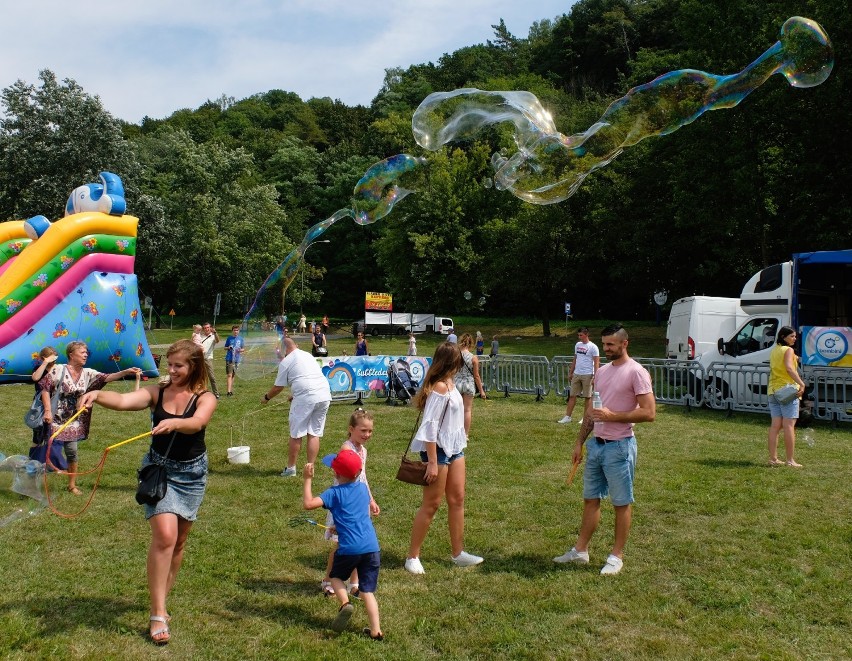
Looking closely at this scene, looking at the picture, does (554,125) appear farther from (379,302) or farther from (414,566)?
(379,302)

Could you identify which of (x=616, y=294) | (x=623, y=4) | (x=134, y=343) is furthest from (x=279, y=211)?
(x=623, y=4)

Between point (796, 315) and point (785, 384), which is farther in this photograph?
point (796, 315)

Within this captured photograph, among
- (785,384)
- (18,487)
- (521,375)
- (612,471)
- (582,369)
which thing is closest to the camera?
(18,487)

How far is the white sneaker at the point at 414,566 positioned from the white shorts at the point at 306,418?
2902mm

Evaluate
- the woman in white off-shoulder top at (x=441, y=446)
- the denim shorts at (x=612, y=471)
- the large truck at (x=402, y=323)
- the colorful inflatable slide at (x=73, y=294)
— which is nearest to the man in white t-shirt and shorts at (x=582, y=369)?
the denim shorts at (x=612, y=471)

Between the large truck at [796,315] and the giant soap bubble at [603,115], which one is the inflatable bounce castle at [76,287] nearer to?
the giant soap bubble at [603,115]

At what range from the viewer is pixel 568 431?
41.3 feet

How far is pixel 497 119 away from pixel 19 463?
6.76m

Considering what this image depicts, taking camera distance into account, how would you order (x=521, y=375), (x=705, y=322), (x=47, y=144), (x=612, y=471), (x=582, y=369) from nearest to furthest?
(x=612, y=471) → (x=582, y=369) → (x=521, y=375) → (x=705, y=322) → (x=47, y=144)

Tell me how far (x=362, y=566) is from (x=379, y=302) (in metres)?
47.1

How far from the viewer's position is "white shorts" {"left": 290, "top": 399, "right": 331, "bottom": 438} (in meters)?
8.30

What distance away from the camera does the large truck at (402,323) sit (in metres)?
48.7

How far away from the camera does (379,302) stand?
51438 millimetres

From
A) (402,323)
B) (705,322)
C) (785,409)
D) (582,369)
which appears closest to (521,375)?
(582,369)
